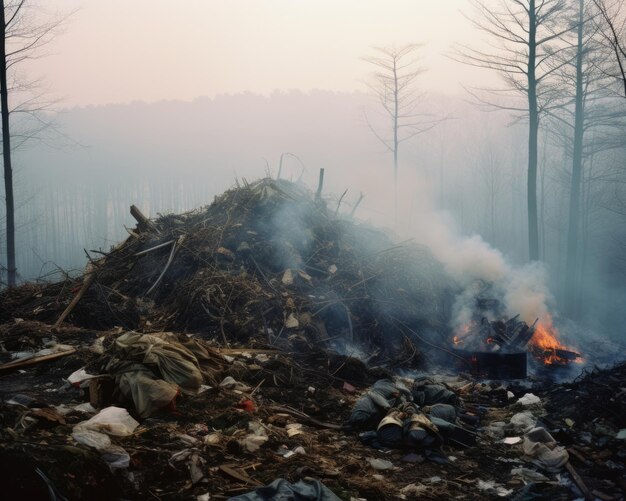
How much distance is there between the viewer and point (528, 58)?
653 inches

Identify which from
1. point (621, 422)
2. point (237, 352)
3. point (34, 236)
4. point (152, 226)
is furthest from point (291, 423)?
point (34, 236)

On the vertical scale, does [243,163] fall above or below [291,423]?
above

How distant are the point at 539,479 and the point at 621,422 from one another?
4.92 ft

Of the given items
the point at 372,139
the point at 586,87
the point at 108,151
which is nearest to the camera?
the point at 586,87

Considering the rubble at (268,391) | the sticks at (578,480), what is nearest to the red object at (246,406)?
the rubble at (268,391)

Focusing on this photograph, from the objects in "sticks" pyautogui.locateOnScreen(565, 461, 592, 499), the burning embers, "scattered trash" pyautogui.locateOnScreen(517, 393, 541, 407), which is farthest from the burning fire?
"sticks" pyautogui.locateOnScreen(565, 461, 592, 499)

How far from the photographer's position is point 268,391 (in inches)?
252

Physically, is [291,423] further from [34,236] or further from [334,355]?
[34,236]

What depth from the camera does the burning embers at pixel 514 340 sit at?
32.1ft

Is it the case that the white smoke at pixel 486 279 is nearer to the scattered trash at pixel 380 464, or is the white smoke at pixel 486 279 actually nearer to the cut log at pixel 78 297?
the scattered trash at pixel 380 464

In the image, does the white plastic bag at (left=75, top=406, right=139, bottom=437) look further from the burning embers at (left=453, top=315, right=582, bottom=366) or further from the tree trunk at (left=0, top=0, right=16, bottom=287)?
the tree trunk at (left=0, top=0, right=16, bottom=287)

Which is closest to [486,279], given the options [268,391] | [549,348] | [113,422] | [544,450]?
[549,348]

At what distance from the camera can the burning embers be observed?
9797 mm

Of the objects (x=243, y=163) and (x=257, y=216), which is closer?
(x=257, y=216)
